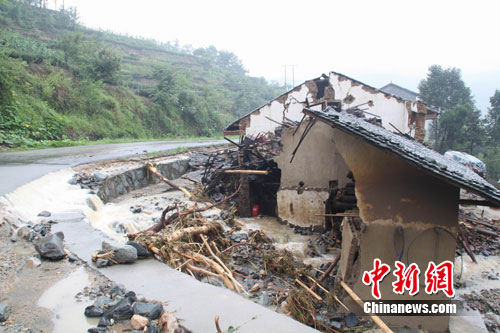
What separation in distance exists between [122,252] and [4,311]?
1276mm

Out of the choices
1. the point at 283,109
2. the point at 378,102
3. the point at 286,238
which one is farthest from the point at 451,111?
the point at 286,238

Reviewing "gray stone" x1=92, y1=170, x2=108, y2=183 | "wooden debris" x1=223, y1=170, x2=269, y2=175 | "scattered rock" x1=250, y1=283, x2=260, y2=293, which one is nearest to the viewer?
"scattered rock" x1=250, y1=283, x2=260, y2=293

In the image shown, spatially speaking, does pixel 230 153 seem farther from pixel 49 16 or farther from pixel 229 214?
pixel 49 16

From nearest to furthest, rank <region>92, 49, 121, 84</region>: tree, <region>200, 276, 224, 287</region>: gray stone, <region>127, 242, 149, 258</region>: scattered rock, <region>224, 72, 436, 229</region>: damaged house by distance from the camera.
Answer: <region>127, 242, 149, 258</region>: scattered rock, <region>200, 276, 224, 287</region>: gray stone, <region>224, 72, 436, 229</region>: damaged house, <region>92, 49, 121, 84</region>: tree

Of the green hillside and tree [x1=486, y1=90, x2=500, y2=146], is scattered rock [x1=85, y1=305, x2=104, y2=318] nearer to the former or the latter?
the green hillside

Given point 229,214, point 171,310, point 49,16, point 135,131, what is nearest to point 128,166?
point 229,214

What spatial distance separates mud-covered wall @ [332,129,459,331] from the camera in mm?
4059

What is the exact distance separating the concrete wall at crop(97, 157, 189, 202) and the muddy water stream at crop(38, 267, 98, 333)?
18.1 feet

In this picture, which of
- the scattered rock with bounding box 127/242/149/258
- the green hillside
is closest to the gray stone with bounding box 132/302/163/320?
the scattered rock with bounding box 127/242/149/258

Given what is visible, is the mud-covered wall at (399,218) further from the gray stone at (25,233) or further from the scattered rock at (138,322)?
the gray stone at (25,233)

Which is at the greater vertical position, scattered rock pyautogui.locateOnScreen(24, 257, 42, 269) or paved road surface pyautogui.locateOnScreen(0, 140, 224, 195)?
paved road surface pyautogui.locateOnScreen(0, 140, 224, 195)

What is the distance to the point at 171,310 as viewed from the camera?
2750 mm

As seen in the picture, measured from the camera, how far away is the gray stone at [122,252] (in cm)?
367

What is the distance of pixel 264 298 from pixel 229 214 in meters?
3.59
